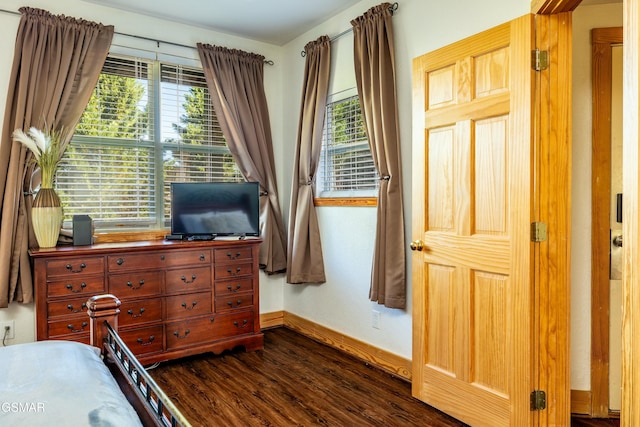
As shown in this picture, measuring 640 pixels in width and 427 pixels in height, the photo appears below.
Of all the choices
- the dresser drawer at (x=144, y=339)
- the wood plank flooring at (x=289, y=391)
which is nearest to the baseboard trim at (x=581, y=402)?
the wood plank flooring at (x=289, y=391)

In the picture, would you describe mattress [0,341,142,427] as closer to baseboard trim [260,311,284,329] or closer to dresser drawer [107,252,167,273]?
dresser drawer [107,252,167,273]

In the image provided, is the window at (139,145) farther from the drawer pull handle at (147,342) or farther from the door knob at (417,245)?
the door knob at (417,245)

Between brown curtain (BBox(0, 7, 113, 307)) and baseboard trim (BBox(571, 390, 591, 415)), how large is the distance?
3.47 metres

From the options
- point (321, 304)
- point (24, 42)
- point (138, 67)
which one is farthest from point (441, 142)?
point (24, 42)

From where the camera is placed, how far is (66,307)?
9.18 feet

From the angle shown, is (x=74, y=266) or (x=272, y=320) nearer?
(x=74, y=266)

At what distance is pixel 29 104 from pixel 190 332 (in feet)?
6.30

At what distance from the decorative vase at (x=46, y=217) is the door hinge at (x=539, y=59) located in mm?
2979

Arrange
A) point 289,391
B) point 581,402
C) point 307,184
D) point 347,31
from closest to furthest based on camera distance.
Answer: point 581,402, point 289,391, point 347,31, point 307,184

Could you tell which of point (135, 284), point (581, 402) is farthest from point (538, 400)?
point (135, 284)

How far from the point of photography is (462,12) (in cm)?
259

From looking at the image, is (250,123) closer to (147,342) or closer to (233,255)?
(233,255)

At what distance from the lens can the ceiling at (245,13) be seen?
332cm

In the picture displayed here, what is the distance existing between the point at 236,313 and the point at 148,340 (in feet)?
2.20
